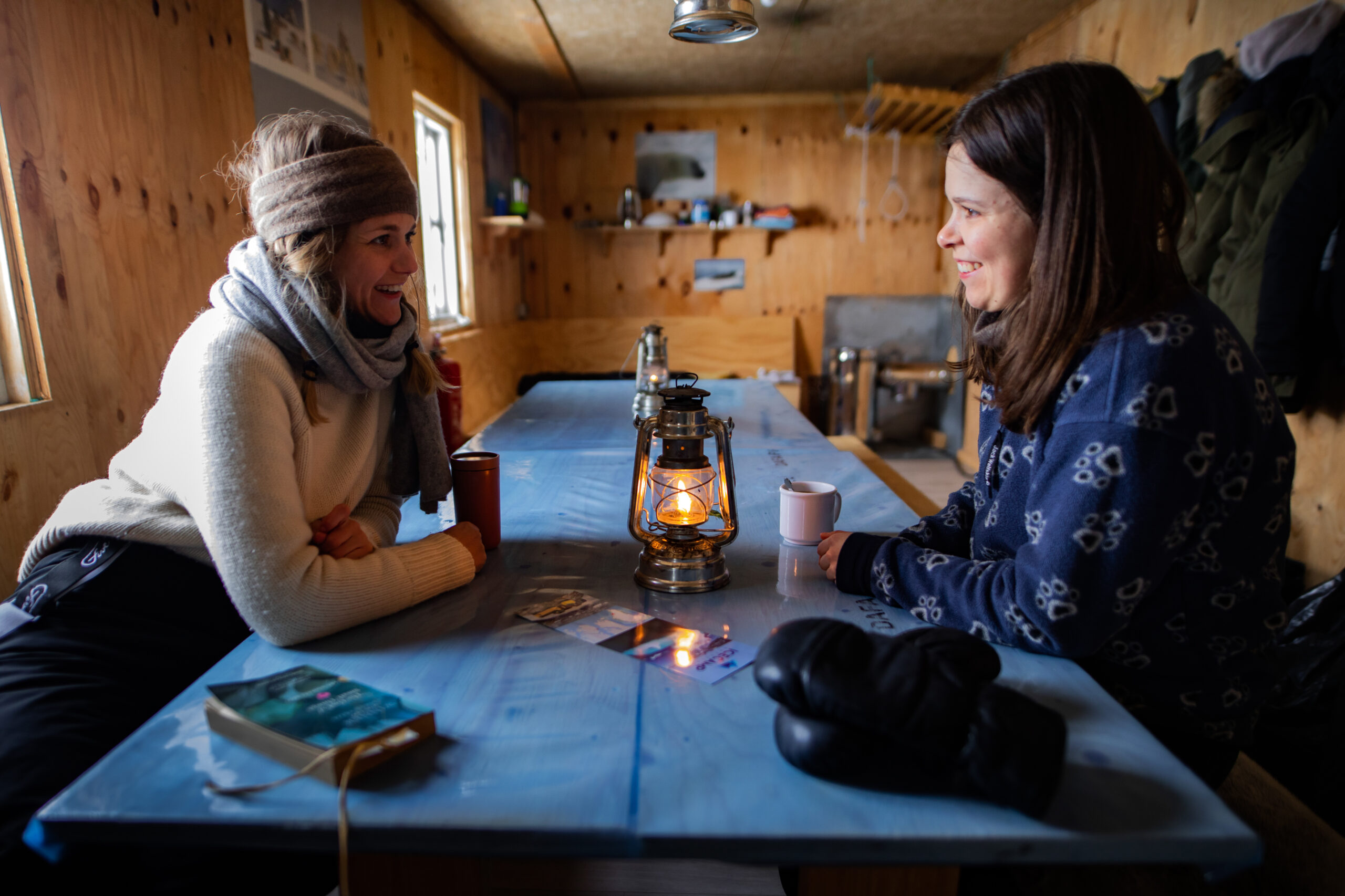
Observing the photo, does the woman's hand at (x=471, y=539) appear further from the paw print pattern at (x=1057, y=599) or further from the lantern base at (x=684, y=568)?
the paw print pattern at (x=1057, y=599)

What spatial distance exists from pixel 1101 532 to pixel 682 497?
0.58 metres

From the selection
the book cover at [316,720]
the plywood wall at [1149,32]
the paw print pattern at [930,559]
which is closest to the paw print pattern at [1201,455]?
the paw print pattern at [930,559]

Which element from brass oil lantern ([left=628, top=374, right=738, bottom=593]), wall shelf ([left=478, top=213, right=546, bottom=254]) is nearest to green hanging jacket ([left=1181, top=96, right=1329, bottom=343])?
brass oil lantern ([left=628, top=374, right=738, bottom=593])

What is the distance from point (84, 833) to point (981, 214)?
1.16m

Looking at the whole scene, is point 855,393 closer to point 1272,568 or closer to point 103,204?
point 103,204

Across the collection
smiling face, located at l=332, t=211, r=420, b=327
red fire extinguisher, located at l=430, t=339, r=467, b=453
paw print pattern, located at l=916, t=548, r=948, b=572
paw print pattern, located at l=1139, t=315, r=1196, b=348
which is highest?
smiling face, located at l=332, t=211, r=420, b=327

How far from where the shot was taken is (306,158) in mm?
1205

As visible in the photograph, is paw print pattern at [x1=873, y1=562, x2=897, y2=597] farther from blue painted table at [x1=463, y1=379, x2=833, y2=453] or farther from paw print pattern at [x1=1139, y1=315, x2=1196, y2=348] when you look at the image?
blue painted table at [x1=463, y1=379, x2=833, y2=453]

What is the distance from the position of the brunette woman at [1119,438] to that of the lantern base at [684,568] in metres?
0.28

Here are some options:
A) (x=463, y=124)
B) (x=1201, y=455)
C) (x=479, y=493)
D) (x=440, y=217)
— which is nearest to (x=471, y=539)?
(x=479, y=493)

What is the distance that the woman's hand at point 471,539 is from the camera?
1.22 m

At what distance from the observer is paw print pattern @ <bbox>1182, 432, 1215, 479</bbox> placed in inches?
32.8

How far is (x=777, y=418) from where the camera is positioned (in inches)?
110

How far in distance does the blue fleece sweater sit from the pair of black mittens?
0.74 ft
